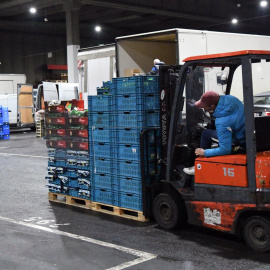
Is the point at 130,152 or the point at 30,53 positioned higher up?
the point at 30,53

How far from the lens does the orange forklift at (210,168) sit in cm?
536

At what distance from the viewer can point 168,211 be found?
6469 millimetres

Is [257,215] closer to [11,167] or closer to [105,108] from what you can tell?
[105,108]

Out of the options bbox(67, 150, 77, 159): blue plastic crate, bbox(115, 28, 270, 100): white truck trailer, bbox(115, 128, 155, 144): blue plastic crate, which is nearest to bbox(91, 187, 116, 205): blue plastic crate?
bbox(67, 150, 77, 159): blue plastic crate

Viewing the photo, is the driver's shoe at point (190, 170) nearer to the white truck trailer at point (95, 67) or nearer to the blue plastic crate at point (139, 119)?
the blue plastic crate at point (139, 119)

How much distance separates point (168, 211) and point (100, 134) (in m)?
1.75

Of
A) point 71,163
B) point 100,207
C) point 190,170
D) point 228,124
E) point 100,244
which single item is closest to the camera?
point 228,124

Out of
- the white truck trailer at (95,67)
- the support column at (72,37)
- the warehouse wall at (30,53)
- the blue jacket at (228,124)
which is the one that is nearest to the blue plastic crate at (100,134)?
the blue jacket at (228,124)

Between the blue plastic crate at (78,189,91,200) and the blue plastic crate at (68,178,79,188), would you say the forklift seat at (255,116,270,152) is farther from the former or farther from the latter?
the blue plastic crate at (68,178,79,188)

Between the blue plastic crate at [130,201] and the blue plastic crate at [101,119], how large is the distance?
1.10 meters

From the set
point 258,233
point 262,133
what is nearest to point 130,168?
point 262,133

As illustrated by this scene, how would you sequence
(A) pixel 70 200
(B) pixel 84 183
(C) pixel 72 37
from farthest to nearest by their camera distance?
1. (C) pixel 72 37
2. (A) pixel 70 200
3. (B) pixel 84 183

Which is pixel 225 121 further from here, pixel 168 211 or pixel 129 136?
pixel 129 136

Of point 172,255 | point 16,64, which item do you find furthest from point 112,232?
point 16,64
